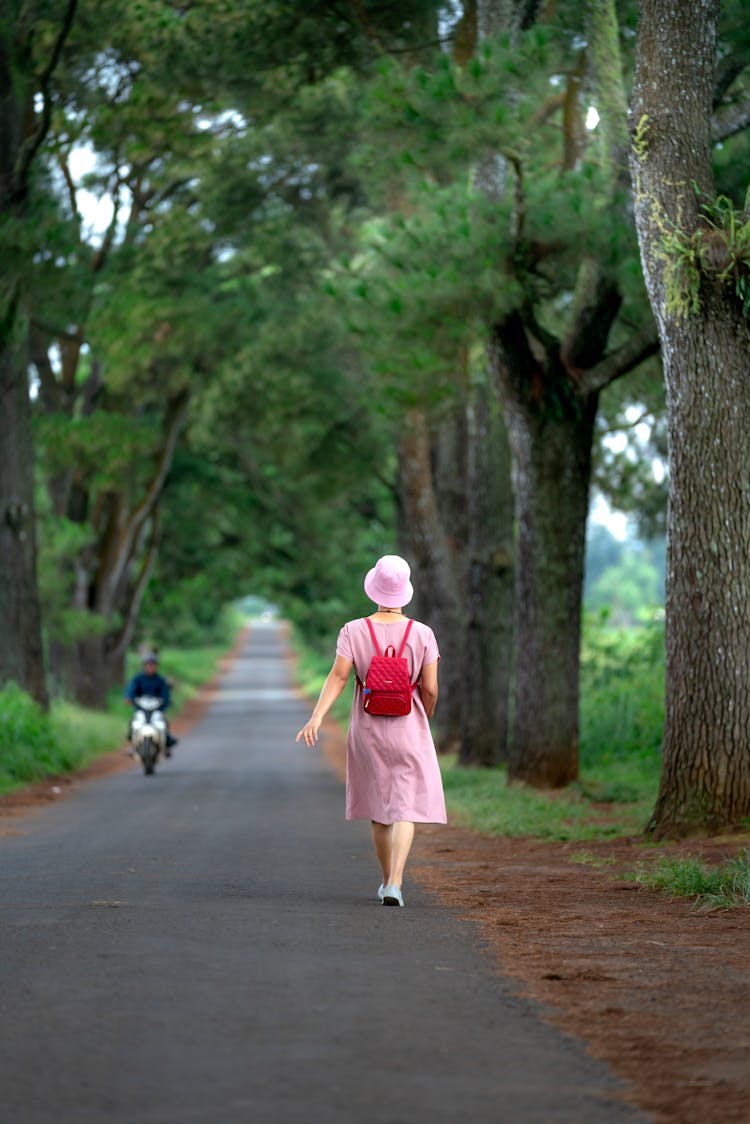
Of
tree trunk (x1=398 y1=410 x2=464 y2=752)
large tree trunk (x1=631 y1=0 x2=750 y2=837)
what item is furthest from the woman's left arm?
tree trunk (x1=398 y1=410 x2=464 y2=752)

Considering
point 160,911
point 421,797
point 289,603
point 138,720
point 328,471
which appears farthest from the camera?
point 289,603

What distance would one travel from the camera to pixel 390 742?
389 inches

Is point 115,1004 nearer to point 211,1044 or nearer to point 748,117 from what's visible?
point 211,1044

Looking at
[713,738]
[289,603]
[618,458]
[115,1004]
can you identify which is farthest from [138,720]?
[289,603]

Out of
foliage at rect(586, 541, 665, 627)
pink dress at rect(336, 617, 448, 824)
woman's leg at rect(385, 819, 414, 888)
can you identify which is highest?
foliage at rect(586, 541, 665, 627)

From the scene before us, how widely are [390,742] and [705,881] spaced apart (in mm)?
2210

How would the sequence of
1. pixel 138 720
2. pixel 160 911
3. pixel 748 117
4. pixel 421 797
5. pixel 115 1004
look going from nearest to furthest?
pixel 115 1004 < pixel 160 911 < pixel 421 797 < pixel 748 117 < pixel 138 720

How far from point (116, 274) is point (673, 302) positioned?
1696cm

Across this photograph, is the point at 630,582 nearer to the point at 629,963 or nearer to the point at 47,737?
the point at 47,737

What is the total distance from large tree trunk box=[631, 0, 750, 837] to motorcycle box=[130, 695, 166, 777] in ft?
44.3

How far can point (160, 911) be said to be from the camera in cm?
927

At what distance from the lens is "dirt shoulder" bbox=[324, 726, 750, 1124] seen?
5.63m

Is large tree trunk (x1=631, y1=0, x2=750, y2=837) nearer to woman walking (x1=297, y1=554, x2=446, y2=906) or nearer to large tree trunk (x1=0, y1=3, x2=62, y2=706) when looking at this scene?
woman walking (x1=297, y1=554, x2=446, y2=906)

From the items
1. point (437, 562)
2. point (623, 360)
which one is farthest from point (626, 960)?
point (437, 562)
